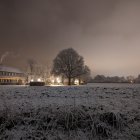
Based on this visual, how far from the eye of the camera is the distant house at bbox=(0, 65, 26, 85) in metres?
84.6

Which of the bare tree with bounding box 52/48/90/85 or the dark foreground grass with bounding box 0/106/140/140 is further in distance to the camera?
the bare tree with bounding box 52/48/90/85

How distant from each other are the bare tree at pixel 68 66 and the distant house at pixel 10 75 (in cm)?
2398

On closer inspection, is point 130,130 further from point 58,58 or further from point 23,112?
point 58,58

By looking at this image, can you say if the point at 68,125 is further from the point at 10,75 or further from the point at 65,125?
the point at 10,75

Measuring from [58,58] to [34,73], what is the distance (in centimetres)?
3406

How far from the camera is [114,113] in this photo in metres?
9.33

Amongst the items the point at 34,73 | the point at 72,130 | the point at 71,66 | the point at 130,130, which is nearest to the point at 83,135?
the point at 72,130

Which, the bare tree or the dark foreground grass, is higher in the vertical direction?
the bare tree

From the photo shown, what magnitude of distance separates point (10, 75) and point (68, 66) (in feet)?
129

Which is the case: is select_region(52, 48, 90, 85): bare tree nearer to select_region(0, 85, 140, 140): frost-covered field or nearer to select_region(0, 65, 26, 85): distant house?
select_region(0, 65, 26, 85): distant house

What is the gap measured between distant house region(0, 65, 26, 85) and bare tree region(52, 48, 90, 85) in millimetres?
23982

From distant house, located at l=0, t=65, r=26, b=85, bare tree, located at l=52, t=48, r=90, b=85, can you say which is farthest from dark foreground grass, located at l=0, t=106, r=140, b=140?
distant house, located at l=0, t=65, r=26, b=85

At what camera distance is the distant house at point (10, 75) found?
84.6 m

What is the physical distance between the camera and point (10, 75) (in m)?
90.2
